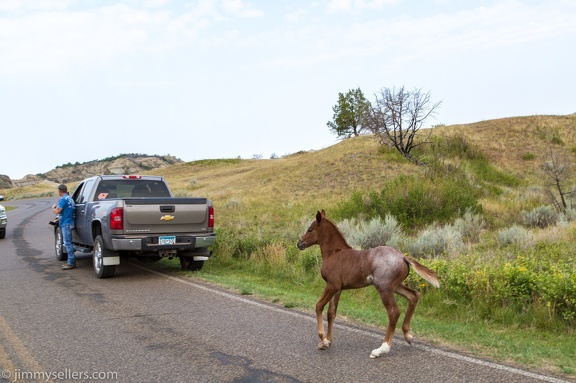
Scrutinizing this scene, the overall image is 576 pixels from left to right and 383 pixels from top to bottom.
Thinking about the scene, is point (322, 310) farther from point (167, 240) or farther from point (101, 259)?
point (101, 259)

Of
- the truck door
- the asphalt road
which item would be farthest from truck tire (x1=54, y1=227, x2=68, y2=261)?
the asphalt road

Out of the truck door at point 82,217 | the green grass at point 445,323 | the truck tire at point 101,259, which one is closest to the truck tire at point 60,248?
the truck door at point 82,217

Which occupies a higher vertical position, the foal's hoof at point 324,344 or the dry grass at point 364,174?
the dry grass at point 364,174

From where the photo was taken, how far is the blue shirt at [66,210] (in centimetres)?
1193

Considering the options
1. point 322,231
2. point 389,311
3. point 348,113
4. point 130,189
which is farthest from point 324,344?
point 348,113

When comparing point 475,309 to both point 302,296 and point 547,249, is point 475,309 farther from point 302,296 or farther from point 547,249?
point 547,249

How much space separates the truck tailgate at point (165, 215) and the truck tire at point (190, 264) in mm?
975

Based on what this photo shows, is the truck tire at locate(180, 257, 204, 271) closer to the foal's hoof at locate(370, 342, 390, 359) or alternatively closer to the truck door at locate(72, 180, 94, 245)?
the truck door at locate(72, 180, 94, 245)

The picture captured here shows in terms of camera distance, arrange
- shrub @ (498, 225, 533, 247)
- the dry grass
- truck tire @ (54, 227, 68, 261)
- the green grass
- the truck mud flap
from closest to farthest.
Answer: the green grass → the truck mud flap → shrub @ (498, 225, 533, 247) → truck tire @ (54, 227, 68, 261) → the dry grass

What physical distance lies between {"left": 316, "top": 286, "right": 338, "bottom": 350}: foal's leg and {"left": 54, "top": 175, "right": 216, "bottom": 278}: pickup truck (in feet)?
17.6

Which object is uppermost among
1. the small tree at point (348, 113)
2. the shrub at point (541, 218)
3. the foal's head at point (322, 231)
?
the small tree at point (348, 113)

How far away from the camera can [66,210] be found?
12102mm

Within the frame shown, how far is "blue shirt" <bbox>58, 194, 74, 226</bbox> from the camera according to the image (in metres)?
11.9

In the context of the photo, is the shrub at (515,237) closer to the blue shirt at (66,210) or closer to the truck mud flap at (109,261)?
the truck mud flap at (109,261)
